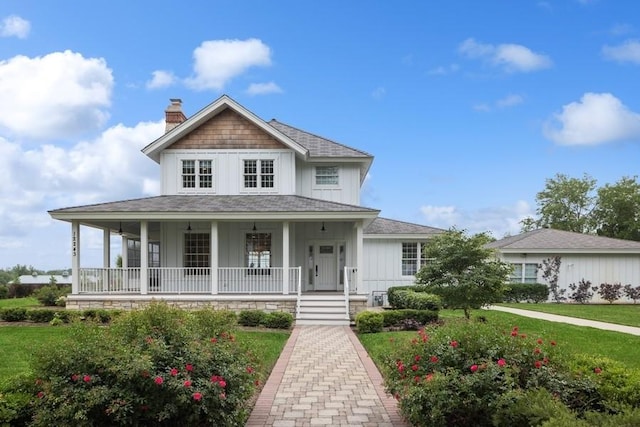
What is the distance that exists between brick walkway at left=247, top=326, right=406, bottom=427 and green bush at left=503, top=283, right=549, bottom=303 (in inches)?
658

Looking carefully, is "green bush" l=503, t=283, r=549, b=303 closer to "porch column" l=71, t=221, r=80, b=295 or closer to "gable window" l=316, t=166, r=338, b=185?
"gable window" l=316, t=166, r=338, b=185

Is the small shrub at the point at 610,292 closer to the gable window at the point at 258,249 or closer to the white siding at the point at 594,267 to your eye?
the white siding at the point at 594,267

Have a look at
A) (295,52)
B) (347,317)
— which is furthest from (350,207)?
(295,52)

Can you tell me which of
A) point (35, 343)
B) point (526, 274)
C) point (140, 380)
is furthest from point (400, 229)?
point (140, 380)

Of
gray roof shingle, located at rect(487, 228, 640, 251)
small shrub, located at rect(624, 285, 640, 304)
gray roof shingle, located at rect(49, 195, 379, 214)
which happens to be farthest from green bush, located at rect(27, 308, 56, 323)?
small shrub, located at rect(624, 285, 640, 304)

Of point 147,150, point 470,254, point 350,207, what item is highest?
point 147,150

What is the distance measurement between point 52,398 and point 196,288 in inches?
545

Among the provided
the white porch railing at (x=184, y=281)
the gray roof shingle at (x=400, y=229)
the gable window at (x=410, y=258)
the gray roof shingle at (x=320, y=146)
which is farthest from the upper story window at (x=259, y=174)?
the gable window at (x=410, y=258)

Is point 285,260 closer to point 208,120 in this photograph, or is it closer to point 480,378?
point 208,120

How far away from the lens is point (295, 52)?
15.4 metres

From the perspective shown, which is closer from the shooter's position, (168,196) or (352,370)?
(352,370)

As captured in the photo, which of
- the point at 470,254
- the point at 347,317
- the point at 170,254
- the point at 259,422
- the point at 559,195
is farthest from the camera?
the point at 559,195

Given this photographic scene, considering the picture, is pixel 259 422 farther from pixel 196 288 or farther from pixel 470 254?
pixel 196 288

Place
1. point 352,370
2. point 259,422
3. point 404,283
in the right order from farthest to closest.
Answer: point 404,283
point 352,370
point 259,422
